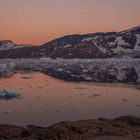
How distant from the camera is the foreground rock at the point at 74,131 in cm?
709

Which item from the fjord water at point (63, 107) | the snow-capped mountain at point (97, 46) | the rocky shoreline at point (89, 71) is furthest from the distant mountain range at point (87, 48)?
the fjord water at point (63, 107)

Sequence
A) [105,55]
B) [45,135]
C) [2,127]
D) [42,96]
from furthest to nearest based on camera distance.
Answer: [105,55]
[42,96]
[2,127]
[45,135]

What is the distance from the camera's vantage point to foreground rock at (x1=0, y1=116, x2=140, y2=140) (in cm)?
709

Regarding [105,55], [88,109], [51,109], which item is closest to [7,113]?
[51,109]

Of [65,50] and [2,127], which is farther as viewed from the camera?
[65,50]

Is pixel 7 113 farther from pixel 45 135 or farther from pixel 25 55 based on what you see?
pixel 25 55

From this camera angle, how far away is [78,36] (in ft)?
313

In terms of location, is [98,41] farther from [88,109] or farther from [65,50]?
[88,109]

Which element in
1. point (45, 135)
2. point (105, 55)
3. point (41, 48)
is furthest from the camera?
point (41, 48)

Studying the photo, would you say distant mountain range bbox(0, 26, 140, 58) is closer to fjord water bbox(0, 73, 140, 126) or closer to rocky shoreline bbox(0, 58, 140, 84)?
rocky shoreline bbox(0, 58, 140, 84)

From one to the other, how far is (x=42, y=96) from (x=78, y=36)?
81.9 m

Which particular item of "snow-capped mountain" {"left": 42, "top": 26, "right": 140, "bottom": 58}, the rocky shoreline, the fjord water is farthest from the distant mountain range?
the fjord water

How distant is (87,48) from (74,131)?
7641 cm

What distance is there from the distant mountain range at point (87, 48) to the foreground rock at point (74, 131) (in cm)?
6264
